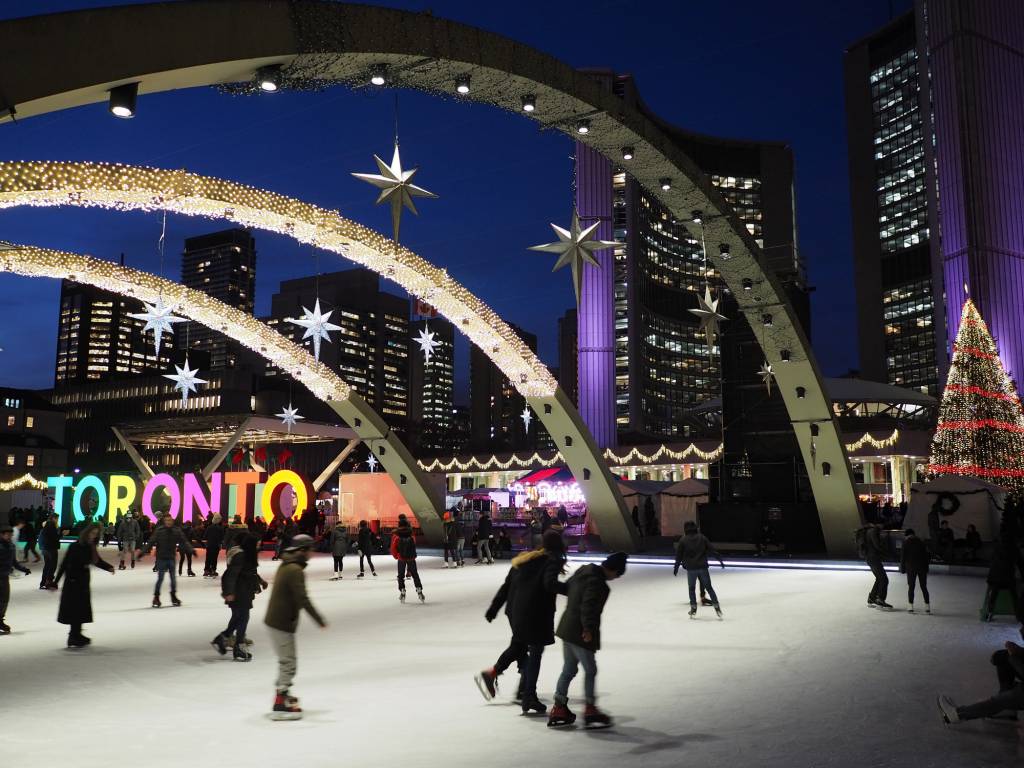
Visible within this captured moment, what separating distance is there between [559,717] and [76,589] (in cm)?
678

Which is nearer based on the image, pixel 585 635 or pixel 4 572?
pixel 585 635

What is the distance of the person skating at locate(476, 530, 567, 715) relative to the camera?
665cm

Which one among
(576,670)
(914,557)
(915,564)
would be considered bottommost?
(576,670)

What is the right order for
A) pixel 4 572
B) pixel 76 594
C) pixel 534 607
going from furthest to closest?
pixel 4 572 < pixel 76 594 < pixel 534 607

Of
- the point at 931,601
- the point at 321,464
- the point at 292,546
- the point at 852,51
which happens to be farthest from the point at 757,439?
the point at 852,51

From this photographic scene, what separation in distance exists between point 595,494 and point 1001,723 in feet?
61.1

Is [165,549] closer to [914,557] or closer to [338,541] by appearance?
[338,541]

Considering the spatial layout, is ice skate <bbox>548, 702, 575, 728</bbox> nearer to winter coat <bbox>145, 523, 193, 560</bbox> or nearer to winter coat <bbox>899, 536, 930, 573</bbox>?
winter coat <bbox>899, 536, 930, 573</bbox>

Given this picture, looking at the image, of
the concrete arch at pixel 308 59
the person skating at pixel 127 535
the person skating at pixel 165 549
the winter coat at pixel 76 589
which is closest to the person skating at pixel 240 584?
the winter coat at pixel 76 589

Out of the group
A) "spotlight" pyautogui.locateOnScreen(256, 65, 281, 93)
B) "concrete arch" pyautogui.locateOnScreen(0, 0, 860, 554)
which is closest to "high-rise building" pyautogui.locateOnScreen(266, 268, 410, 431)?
"concrete arch" pyautogui.locateOnScreen(0, 0, 860, 554)

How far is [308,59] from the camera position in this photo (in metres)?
7.87

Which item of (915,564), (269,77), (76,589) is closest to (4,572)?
(76,589)

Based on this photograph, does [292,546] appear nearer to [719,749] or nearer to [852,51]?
[719,749]

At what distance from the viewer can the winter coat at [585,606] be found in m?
6.38
